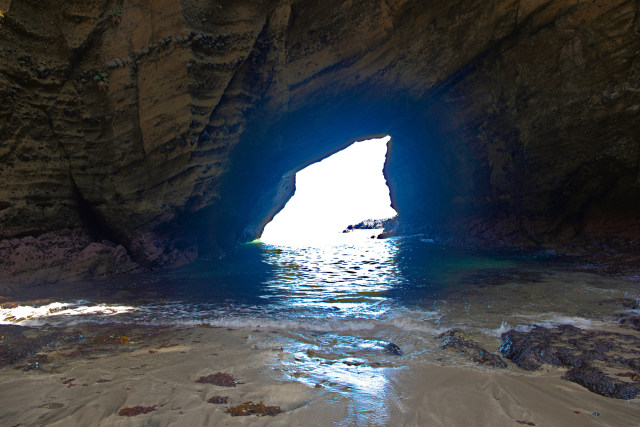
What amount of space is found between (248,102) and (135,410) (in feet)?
29.7

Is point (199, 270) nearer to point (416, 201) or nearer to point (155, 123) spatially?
point (155, 123)

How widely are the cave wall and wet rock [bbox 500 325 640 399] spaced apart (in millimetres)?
8136

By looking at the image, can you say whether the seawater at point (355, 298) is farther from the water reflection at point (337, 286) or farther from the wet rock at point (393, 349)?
the wet rock at point (393, 349)

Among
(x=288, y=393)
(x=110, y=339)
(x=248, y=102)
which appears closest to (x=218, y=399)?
(x=288, y=393)

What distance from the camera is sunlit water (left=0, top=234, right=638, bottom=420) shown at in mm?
2926

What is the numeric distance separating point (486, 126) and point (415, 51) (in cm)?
372

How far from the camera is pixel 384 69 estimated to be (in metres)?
10.4

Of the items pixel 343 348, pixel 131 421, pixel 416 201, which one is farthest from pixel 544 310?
pixel 416 201

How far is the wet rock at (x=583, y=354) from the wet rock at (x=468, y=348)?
173mm

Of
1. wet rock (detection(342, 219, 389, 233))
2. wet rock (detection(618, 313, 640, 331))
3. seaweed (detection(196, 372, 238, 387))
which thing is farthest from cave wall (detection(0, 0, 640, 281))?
wet rock (detection(342, 219, 389, 233))

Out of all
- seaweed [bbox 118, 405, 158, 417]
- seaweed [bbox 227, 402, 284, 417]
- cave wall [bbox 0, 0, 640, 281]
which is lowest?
seaweed [bbox 227, 402, 284, 417]

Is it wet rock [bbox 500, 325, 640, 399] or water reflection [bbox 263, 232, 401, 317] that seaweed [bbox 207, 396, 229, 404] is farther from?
water reflection [bbox 263, 232, 401, 317]

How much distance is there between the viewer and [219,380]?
7.74 ft

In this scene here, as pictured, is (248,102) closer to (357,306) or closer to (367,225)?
(357,306)
